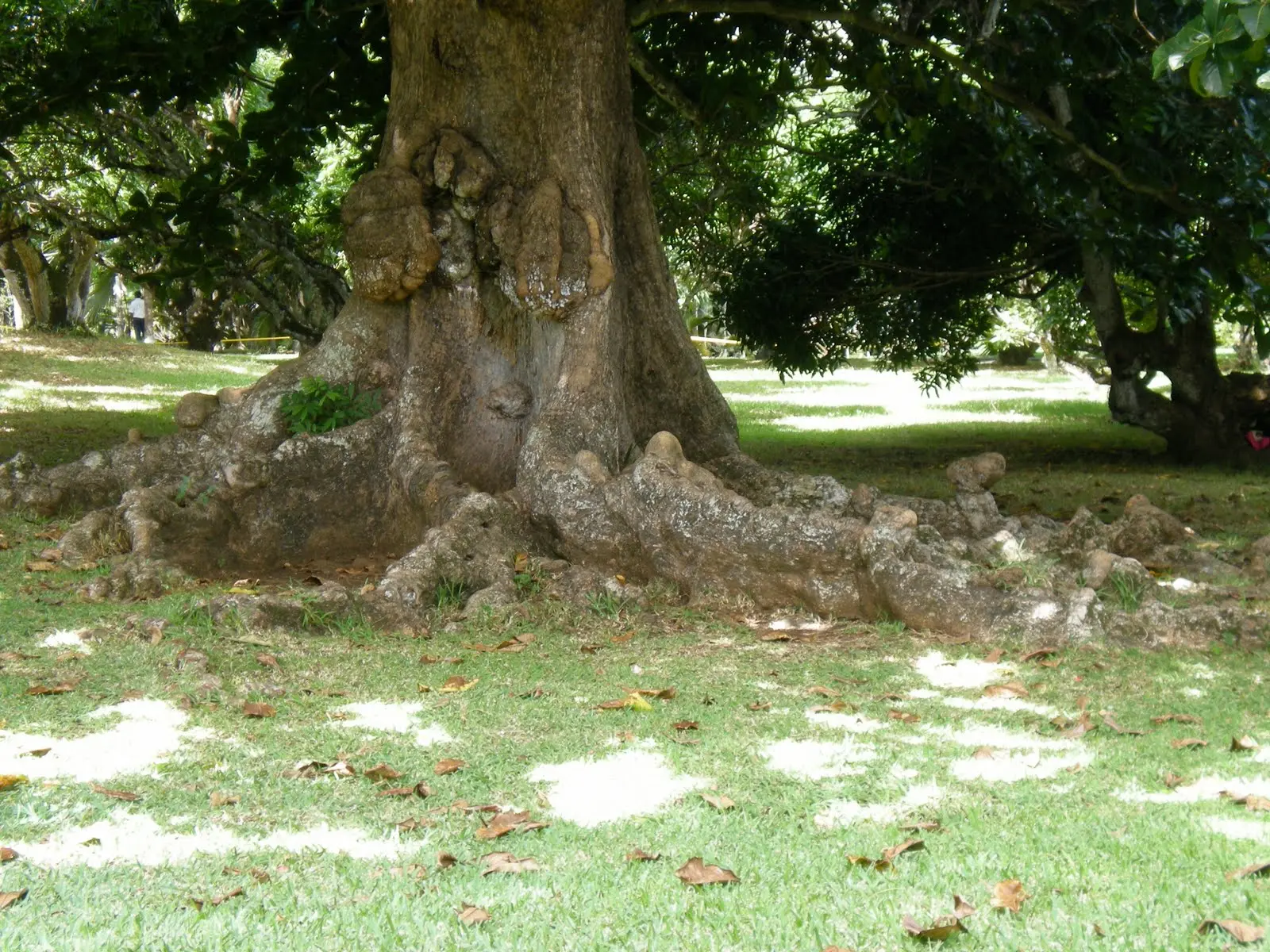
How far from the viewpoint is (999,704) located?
5.35 m

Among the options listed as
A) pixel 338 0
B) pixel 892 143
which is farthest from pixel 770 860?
pixel 892 143

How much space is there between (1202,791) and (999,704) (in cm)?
113

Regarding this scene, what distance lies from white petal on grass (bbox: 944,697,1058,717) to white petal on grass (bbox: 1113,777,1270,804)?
859 mm

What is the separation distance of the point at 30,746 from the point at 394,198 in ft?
14.6

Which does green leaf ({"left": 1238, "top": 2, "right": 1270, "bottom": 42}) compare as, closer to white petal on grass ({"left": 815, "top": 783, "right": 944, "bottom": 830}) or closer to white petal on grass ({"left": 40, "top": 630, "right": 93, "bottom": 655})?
white petal on grass ({"left": 815, "top": 783, "right": 944, "bottom": 830})

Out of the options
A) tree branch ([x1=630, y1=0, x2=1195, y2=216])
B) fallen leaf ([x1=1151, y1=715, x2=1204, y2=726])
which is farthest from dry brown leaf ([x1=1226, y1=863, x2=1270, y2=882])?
tree branch ([x1=630, y1=0, x2=1195, y2=216])

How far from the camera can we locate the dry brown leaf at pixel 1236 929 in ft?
10.5

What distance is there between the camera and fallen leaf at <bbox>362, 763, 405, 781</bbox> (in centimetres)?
447

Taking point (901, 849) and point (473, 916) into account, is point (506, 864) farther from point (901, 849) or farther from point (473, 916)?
point (901, 849)

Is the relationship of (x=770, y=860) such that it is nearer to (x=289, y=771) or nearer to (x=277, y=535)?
(x=289, y=771)

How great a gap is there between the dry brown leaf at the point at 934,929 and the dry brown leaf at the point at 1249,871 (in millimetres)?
802

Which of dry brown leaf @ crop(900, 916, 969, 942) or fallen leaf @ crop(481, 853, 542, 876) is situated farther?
fallen leaf @ crop(481, 853, 542, 876)

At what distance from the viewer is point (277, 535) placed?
820 cm

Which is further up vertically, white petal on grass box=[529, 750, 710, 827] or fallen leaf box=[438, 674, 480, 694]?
white petal on grass box=[529, 750, 710, 827]
